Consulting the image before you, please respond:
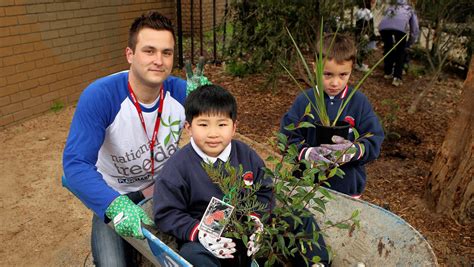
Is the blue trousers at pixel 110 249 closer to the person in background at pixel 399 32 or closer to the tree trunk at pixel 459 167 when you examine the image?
the tree trunk at pixel 459 167

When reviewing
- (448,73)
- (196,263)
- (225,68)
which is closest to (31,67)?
(225,68)

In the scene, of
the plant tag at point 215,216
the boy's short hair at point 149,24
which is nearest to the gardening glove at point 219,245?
the plant tag at point 215,216

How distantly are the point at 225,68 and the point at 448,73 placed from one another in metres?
3.88

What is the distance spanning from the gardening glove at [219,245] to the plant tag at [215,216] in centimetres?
2

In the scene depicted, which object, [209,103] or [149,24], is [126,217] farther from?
[149,24]

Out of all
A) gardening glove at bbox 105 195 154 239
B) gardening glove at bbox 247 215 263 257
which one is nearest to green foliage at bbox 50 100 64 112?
gardening glove at bbox 105 195 154 239

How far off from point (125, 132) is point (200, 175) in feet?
1.56

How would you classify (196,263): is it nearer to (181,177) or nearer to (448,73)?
(181,177)

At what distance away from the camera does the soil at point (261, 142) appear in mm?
3041

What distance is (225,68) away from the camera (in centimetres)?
683

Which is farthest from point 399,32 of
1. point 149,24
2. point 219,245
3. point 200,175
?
point 219,245

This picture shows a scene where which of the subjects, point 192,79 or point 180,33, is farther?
point 180,33

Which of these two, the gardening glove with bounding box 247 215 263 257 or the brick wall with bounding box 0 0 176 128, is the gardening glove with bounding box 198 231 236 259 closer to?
the gardening glove with bounding box 247 215 263 257

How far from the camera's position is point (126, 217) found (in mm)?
1592
